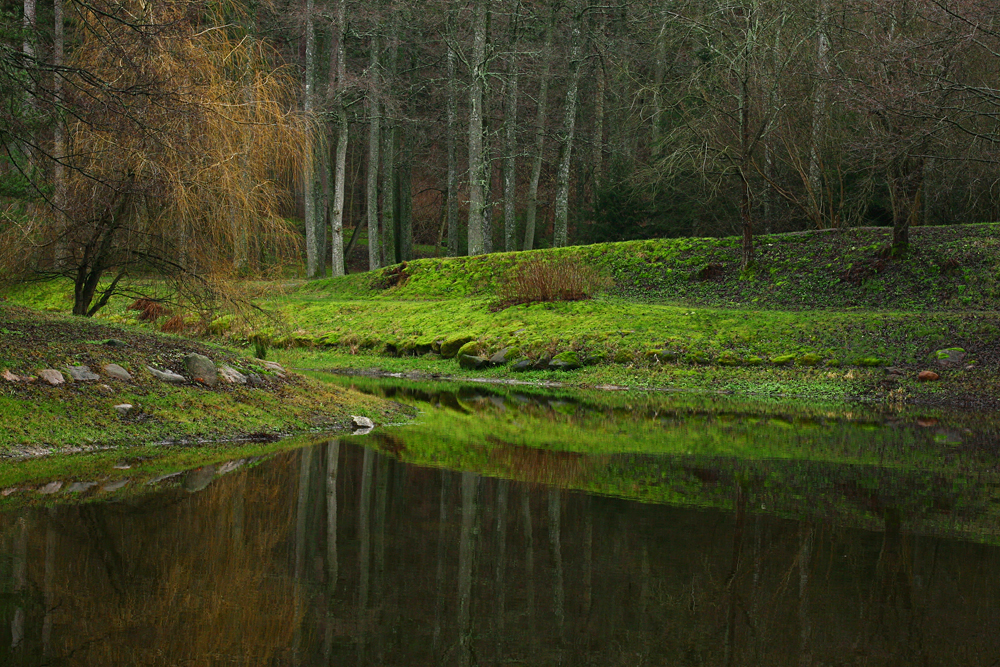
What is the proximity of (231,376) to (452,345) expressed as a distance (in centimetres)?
998

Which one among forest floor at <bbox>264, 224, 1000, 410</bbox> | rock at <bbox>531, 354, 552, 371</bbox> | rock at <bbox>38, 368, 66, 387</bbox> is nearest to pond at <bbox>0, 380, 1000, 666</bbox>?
rock at <bbox>38, 368, 66, 387</bbox>

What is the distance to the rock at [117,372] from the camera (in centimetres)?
966

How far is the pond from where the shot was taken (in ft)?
13.1

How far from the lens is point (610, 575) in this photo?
198 inches

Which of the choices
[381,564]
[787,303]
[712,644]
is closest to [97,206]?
[381,564]

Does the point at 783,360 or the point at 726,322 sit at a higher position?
the point at 726,322

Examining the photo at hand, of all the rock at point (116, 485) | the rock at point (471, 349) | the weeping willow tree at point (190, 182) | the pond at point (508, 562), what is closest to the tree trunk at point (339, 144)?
the rock at point (471, 349)

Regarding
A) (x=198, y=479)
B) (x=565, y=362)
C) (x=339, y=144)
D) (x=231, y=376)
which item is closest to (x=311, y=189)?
(x=339, y=144)

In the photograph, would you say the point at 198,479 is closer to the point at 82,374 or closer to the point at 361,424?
the point at 82,374

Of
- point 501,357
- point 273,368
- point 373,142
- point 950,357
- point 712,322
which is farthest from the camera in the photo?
point 373,142

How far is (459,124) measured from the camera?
39.3 metres

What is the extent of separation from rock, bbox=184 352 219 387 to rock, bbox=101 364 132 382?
0.84 m

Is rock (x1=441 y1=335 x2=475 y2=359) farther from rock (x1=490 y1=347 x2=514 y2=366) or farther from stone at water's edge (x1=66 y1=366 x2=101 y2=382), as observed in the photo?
stone at water's edge (x1=66 y1=366 x2=101 y2=382)

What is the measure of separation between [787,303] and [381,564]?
1747 cm
